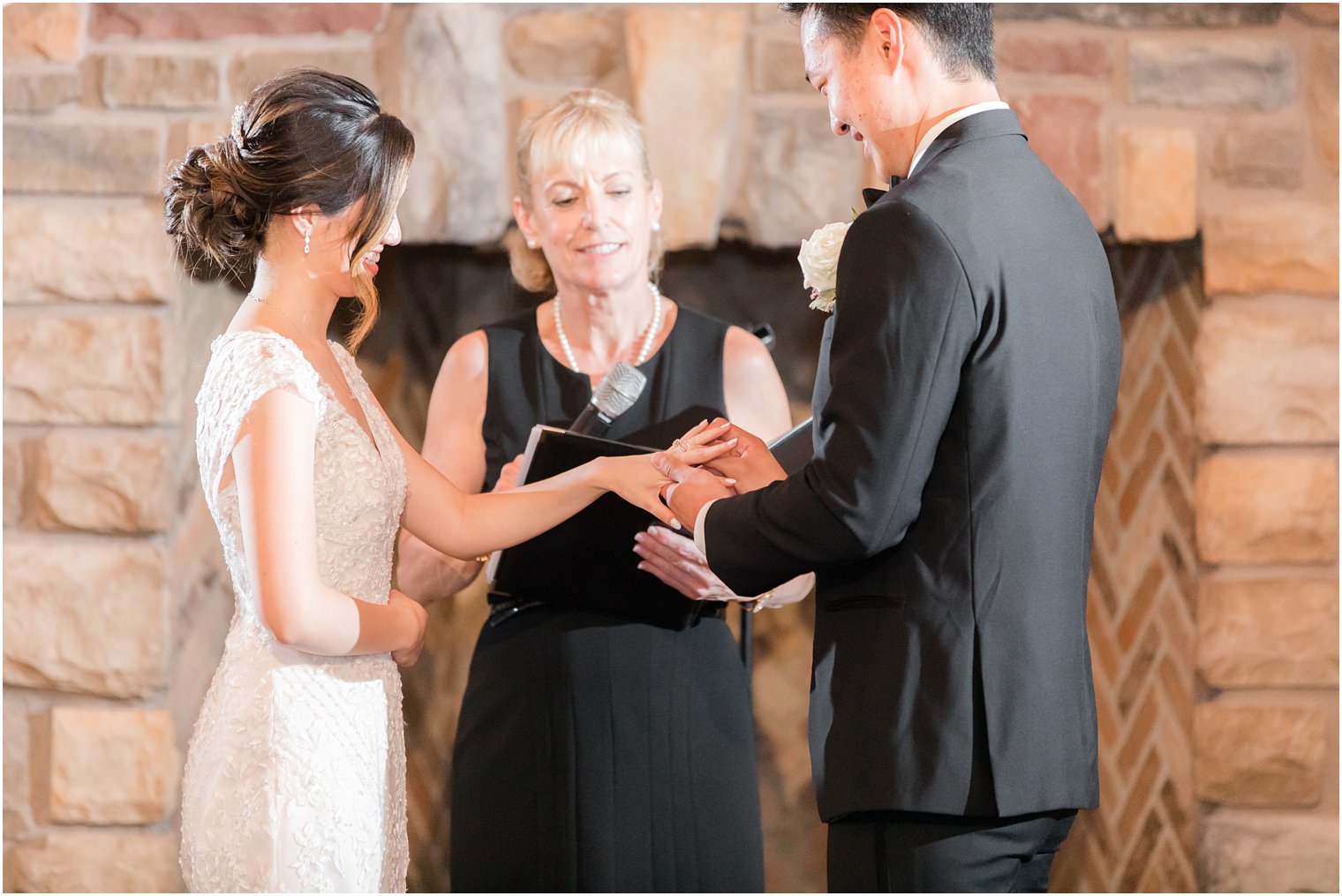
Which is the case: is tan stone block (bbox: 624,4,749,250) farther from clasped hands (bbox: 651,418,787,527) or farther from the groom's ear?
the groom's ear

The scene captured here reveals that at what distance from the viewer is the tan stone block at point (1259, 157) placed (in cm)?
Answer: 242

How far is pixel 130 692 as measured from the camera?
2.49m

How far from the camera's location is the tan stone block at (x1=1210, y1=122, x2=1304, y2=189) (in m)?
2.42

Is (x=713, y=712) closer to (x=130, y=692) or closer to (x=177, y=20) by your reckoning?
(x=130, y=692)

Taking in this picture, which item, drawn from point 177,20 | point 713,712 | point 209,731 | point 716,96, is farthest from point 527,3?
point 209,731

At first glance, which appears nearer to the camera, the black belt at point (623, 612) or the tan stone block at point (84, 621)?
the black belt at point (623, 612)

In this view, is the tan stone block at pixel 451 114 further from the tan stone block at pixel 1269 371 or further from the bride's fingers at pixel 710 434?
the tan stone block at pixel 1269 371

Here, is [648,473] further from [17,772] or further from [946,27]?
[17,772]

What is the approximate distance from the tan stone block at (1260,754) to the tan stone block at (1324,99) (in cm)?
114

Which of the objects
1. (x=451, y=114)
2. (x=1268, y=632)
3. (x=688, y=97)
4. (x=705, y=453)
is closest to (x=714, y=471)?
(x=705, y=453)

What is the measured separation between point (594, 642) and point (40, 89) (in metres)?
1.70

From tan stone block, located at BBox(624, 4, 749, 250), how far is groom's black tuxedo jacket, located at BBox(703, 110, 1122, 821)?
45.4 inches

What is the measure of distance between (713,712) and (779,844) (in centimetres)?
93

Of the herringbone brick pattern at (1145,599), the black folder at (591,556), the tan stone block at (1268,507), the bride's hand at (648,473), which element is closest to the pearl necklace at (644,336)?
the black folder at (591,556)
